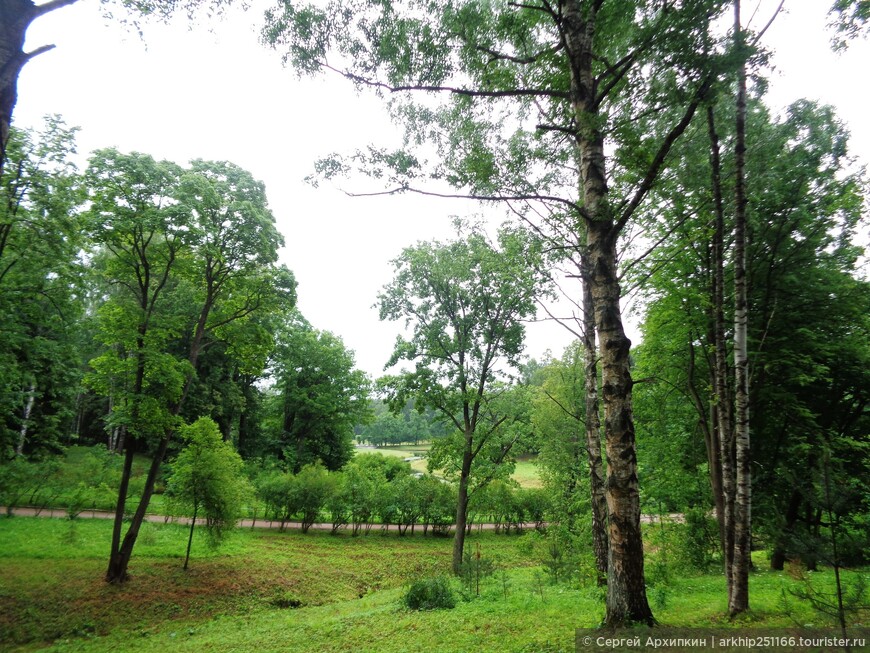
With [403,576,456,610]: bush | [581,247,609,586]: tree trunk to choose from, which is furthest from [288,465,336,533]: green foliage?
[581,247,609,586]: tree trunk

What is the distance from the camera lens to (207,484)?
47.7ft

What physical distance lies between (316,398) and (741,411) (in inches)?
1237

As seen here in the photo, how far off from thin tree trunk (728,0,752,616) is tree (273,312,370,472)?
30.6 m

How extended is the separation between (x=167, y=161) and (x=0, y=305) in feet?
20.0

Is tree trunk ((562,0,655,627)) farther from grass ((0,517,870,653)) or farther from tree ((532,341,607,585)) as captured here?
tree ((532,341,607,585))

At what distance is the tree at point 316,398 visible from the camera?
110 ft

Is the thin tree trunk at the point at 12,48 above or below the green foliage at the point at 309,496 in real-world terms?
above

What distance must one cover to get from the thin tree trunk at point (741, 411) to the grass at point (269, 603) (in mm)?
445

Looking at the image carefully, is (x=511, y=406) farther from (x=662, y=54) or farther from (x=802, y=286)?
(x=662, y=54)

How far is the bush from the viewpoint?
946 centimetres

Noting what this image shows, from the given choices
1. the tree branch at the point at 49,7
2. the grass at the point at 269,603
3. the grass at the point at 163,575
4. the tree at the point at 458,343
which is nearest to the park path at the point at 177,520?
the grass at the point at 163,575

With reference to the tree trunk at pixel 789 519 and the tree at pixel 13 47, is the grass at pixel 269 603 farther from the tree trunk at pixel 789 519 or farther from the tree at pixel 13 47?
the tree at pixel 13 47

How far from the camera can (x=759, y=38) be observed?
491 cm

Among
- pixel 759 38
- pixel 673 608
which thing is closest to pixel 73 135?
pixel 759 38
